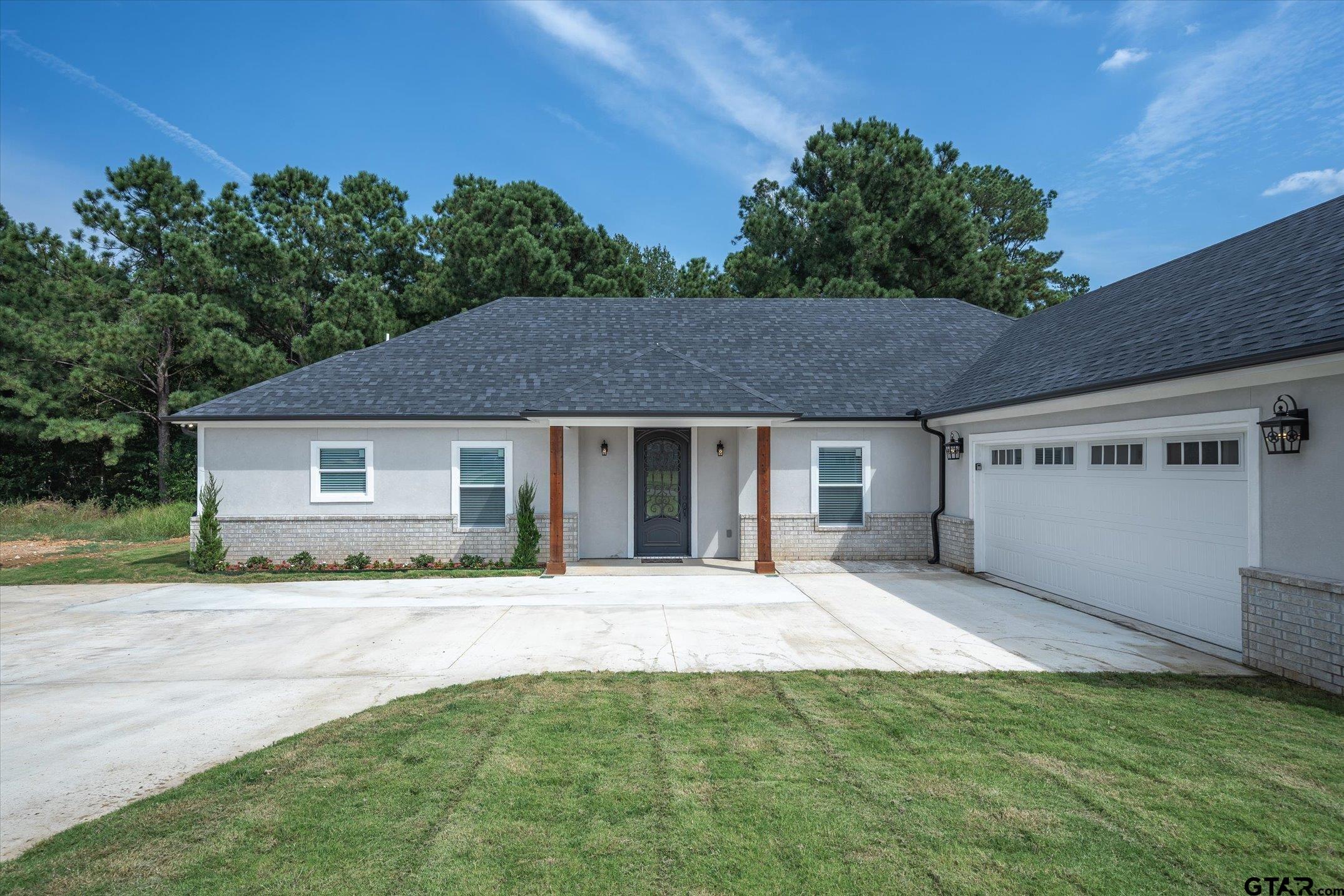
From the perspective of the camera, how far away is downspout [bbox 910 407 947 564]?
12109 mm

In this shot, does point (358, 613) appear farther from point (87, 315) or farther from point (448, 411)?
point (87, 315)

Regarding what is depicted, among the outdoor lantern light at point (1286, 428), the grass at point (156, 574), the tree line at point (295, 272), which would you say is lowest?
the grass at point (156, 574)

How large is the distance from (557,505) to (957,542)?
7327 millimetres

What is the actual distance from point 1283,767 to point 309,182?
3110cm

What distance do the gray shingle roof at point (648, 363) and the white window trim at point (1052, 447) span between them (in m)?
2.77

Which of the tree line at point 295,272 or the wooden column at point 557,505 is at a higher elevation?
the tree line at point 295,272

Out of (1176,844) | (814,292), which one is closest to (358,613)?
(1176,844)

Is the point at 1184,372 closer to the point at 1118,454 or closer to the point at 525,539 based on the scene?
the point at 1118,454

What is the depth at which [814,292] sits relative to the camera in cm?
2438

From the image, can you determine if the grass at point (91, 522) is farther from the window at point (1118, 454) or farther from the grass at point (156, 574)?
the window at point (1118, 454)

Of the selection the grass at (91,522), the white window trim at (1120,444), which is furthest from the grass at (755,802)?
the grass at (91,522)

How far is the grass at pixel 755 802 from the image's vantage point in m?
2.93

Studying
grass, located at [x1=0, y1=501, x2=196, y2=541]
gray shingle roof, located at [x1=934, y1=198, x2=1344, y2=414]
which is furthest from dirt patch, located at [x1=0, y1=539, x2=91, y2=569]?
gray shingle roof, located at [x1=934, y1=198, x2=1344, y2=414]

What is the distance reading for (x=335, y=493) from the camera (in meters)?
12.0
